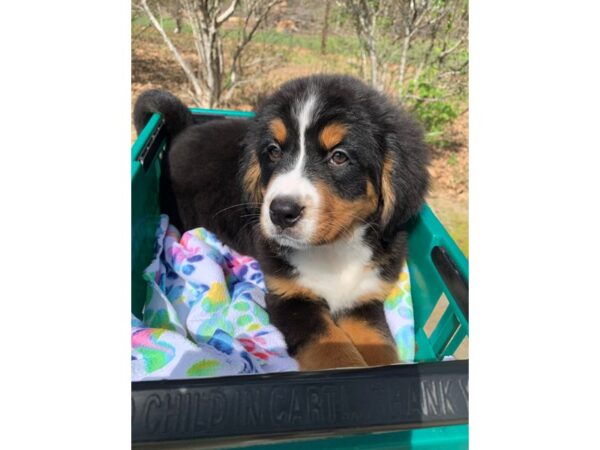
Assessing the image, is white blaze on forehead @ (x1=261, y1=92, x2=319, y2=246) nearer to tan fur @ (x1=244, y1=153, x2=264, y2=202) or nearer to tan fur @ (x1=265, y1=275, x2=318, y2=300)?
tan fur @ (x1=244, y1=153, x2=264, y2=202)

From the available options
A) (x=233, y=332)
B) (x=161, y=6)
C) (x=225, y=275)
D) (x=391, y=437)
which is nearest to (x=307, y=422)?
(x=391, y=437)

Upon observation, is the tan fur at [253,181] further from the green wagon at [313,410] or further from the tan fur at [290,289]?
the green wagon at [313,410]

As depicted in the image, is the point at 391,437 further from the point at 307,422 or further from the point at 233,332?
the point at 233,332

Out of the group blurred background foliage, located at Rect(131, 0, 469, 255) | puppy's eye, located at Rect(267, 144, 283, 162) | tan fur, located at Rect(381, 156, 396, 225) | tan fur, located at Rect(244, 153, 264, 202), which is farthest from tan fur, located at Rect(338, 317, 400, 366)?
blurred background foliage, located at Rect(131, 0, 469, 255)

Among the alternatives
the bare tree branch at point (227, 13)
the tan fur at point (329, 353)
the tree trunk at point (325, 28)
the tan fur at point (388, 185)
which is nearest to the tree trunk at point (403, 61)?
the tree trunk at point (325, 28)

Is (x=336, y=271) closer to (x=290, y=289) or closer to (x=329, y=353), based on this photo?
(x=290, y=289)

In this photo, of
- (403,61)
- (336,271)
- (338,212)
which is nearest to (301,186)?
(338,212)
